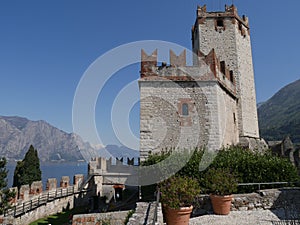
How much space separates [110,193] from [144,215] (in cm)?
1928

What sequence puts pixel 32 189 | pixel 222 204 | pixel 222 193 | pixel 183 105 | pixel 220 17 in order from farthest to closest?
pixel 220 17 < pixel 32 189 < pixel 183 105 < pixel 222 193 < pixel 222 204

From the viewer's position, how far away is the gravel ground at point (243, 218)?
6521 mm

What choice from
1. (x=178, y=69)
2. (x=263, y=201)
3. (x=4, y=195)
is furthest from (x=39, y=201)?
(x=263, y=201)

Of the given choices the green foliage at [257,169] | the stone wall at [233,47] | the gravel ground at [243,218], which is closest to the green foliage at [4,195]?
the gravel ground at [243,218]

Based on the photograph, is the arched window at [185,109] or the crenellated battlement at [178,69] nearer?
the arched window at [185,109]

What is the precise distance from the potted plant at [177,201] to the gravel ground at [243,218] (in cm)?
97

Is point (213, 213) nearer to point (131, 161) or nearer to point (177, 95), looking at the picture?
point (177, 95)

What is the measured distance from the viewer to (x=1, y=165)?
43.5 feet

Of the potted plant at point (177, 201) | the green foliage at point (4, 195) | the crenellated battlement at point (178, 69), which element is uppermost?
the crenellated battlement at point (178, 69)

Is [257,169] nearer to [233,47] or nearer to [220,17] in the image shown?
[233,47]

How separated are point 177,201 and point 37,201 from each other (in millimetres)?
14657

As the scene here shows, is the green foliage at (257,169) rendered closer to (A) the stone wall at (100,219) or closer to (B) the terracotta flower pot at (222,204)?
(B) the terracotta flower pot at (222,204)

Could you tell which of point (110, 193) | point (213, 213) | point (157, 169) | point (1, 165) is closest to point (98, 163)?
point (110, 193)

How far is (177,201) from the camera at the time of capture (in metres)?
6.01
